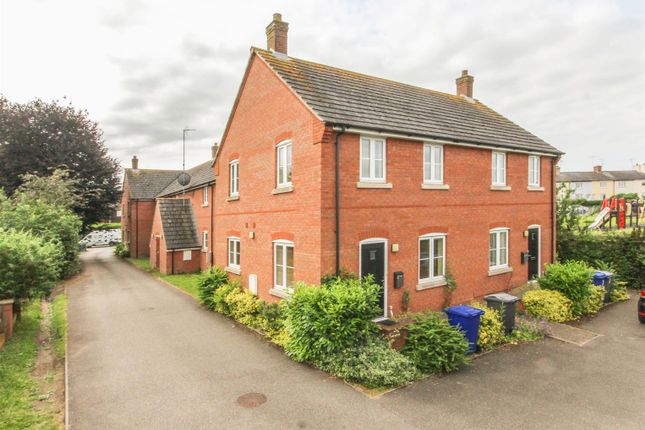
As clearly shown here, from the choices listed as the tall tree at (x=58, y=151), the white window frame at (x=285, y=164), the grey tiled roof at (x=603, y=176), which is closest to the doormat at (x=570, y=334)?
the white window frame at (x=285, y=164)

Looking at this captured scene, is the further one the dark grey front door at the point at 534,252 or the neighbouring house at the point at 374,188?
the dark grey front door at the point at 534,252

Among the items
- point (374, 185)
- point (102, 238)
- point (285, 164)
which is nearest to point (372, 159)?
point (374, 185)

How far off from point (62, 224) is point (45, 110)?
42.4ft

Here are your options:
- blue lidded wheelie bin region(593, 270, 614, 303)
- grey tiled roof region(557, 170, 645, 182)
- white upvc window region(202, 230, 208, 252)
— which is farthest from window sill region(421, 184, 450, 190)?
grey tiled roof region(557, 170, 645, 182)

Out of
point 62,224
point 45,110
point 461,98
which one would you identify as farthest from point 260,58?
point 45,110

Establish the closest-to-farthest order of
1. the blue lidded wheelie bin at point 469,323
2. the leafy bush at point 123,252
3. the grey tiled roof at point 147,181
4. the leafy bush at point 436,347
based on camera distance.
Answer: the leafy bush at point 436,347 < the blue lidded wheelie bin at point 469,323 < the leafy bush at point 123,252 < the grey tiled roof at point 147,181

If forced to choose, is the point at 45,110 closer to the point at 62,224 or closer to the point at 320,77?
the point at 62,224

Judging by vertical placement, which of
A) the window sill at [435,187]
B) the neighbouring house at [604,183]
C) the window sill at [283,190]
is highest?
the neighbouring house at [604,183]

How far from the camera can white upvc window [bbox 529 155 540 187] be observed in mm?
16094

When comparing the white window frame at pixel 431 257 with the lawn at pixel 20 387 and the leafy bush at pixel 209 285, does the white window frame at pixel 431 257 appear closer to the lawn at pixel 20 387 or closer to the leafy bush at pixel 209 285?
the leafy bush at pixel 209 285

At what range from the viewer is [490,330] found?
9.95m

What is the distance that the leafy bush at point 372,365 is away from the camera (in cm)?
773

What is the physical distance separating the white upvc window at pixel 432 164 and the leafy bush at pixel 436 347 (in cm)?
535

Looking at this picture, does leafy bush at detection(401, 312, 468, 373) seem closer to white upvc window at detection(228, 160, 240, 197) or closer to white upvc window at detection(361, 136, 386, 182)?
white upvc window at detection(361, 136, 386, 182)
